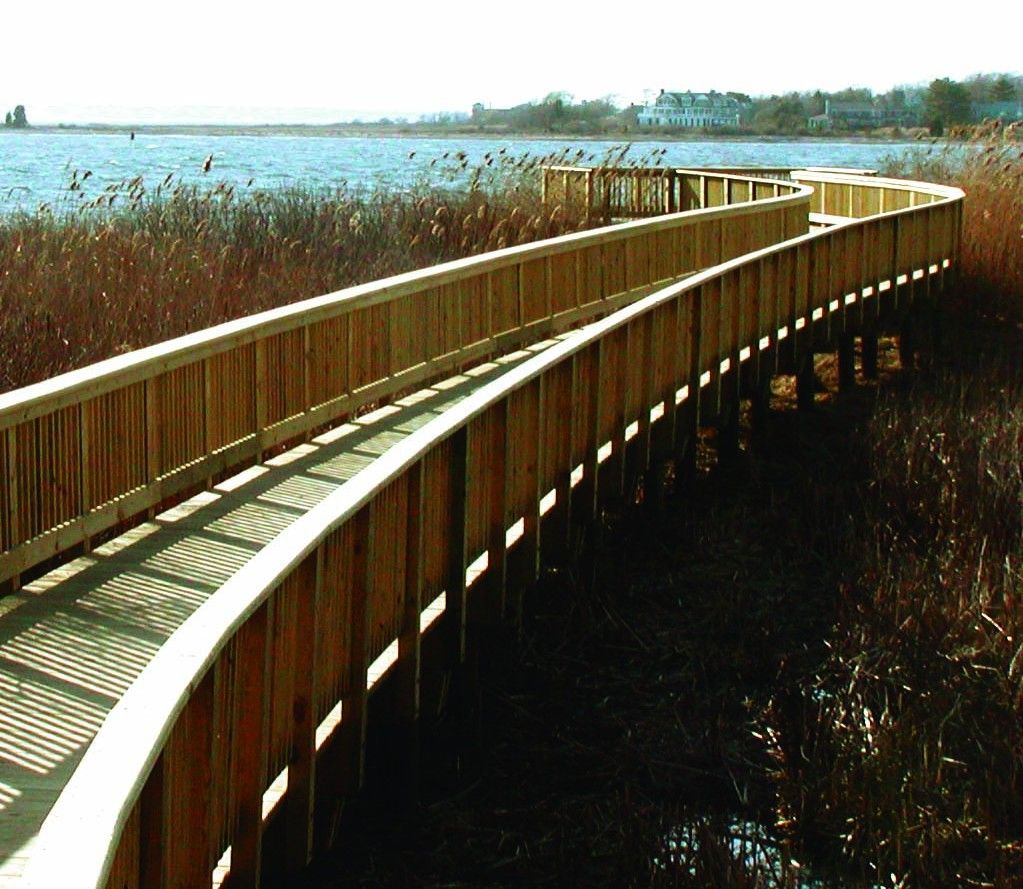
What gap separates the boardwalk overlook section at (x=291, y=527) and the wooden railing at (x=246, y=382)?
0.06 ft

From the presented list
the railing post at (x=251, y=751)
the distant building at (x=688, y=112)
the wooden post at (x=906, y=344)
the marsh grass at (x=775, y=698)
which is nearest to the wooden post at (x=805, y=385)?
the marsh grass at (x=775, y=698)

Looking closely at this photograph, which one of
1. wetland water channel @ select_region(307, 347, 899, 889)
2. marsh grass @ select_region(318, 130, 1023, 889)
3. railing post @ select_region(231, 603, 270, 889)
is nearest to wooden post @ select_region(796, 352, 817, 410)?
marsh grass @ select_region(318, 130, 1023, 889)

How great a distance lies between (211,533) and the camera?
8.17 meters

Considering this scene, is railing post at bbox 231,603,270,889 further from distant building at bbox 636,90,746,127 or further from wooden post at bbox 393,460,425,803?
distant building at bbox 636,90,746,127

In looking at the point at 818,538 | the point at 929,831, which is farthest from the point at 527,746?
the point at 818,538

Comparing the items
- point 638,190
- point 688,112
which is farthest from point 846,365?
point 688,112

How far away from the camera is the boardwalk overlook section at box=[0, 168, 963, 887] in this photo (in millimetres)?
4520

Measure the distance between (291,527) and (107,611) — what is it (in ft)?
6.34

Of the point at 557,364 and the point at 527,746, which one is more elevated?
the point at 557,364

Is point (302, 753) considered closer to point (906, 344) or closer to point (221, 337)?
point (221, 337)

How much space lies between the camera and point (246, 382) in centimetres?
965

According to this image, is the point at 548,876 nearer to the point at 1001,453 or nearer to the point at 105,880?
the point at 105,880

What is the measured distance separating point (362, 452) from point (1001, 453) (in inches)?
207

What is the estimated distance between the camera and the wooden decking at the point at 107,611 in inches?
209
